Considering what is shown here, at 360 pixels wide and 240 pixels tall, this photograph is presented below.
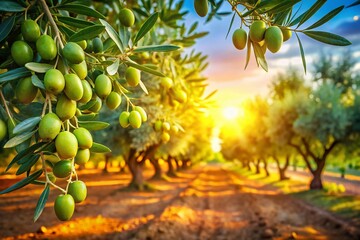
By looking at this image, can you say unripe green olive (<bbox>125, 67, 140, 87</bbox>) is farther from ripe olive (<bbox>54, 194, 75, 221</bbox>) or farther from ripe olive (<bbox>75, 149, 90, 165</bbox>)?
ripe olive (<bbox>54, 194, 75, 221</bbox>)

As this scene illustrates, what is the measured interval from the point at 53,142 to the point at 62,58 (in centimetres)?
34

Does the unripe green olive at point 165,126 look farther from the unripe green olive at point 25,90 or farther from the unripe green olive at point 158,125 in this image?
the unripe green olive at point 25,90

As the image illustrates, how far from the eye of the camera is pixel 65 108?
1103 mm

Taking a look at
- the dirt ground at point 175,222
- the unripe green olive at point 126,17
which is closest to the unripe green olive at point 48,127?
the unripe green olive at point 126,17

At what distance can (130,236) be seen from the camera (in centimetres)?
815

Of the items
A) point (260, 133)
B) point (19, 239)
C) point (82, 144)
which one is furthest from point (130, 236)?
point (260, 133)

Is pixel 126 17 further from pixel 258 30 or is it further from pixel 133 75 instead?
pixel 258 30

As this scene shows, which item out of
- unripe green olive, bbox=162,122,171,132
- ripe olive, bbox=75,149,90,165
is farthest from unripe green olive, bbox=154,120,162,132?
ripe olive, bbox=75,149,90,165

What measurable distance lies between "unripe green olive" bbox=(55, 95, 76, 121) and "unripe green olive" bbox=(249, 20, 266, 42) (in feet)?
2.78

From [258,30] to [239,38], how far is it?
0.36 feet

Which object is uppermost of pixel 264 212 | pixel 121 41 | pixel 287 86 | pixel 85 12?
pixel 287 86

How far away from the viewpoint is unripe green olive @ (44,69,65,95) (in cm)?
102

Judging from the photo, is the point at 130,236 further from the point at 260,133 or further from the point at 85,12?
the point at 260,133

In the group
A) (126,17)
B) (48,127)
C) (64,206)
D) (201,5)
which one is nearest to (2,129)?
(48,127)
